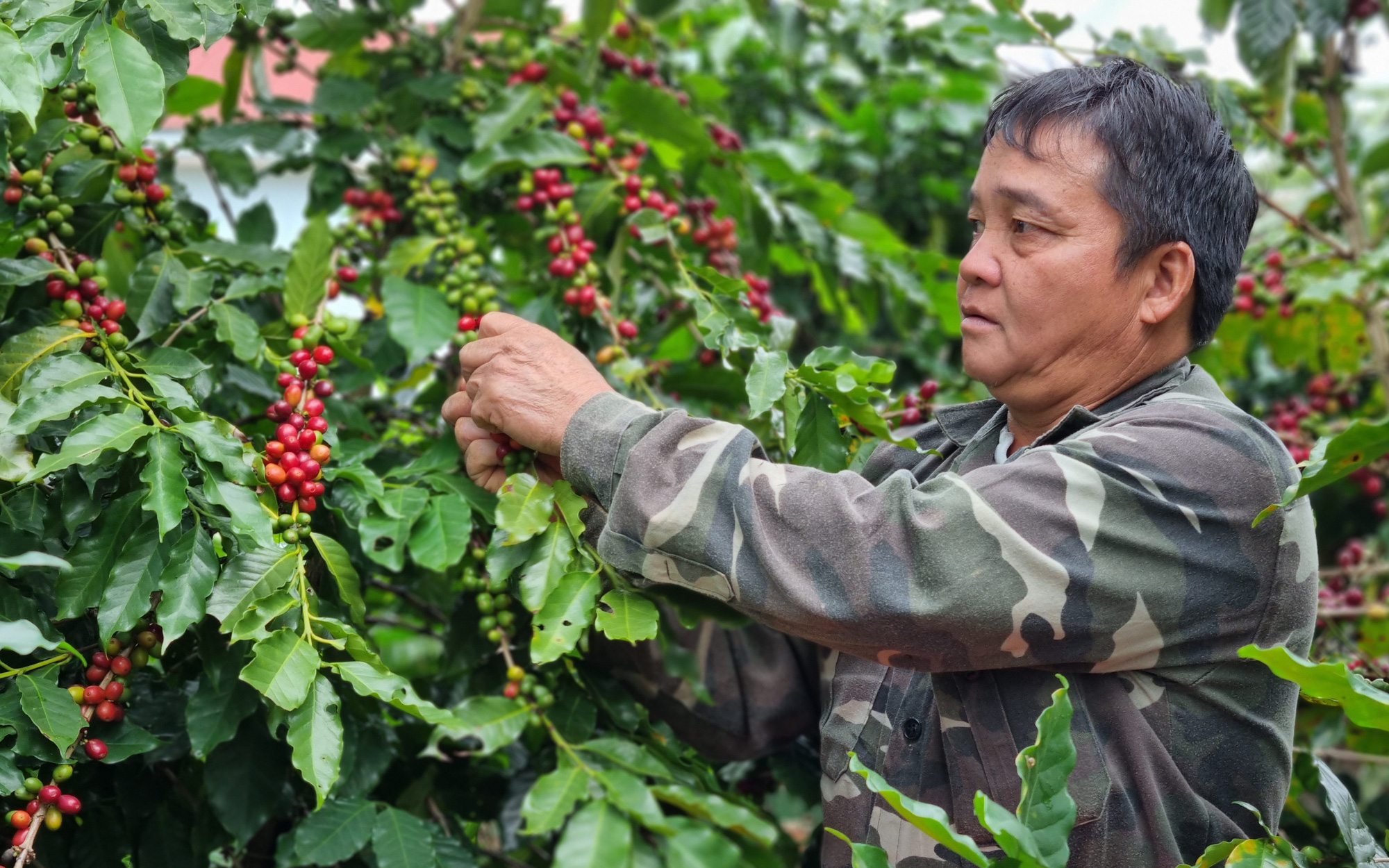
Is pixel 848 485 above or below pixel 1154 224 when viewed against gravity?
below

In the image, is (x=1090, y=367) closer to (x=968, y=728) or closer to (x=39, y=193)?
(x=968, y=728)

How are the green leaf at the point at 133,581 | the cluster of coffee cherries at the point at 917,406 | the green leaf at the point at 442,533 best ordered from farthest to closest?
1. the cluster of coffee cherries at the point at 917,406
2. the green leaf at the point at 442,533
3. the green leaf at the point at 133,581

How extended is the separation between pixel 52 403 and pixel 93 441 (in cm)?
9

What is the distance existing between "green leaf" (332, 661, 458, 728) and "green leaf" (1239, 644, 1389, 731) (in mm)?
820

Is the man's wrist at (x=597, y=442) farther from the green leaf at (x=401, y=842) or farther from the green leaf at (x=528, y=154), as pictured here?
the green leaf at (x=528, y=154)

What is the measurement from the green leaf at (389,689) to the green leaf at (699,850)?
0.29m

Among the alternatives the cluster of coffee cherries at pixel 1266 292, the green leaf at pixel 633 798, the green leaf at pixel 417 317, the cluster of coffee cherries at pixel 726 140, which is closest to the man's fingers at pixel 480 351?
the green leaf at pixel 417 317

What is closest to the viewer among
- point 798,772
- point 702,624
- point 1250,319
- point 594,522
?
point 594,522

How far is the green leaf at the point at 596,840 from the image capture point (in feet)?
3.81

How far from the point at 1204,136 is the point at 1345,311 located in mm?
1649

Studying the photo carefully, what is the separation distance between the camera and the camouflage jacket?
1.26 m

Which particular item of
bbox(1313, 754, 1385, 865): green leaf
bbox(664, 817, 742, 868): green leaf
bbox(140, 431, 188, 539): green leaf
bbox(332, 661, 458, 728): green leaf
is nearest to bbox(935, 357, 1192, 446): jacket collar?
bbox(1313, 754, 1385, 865): green leaf

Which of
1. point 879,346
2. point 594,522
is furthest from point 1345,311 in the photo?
point 594,522

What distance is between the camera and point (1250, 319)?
2840 mm
